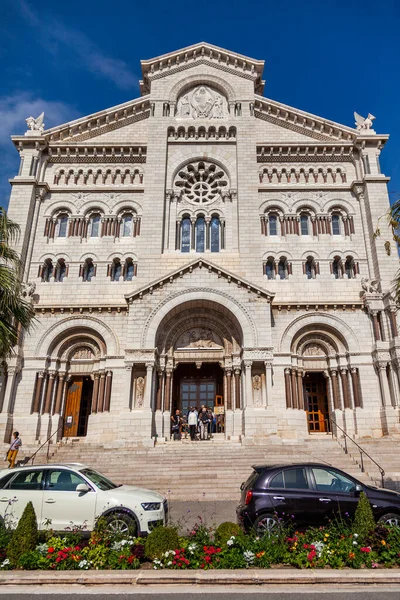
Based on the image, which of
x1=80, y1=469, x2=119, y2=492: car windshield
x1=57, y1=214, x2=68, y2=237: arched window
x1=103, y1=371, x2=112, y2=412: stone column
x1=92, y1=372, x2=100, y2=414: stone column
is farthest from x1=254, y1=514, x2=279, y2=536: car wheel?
x1=57, y1=214, x2=68, y2=237: arched window

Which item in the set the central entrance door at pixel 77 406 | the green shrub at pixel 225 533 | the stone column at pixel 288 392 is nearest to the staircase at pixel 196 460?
the central entrance door at pixel 77 406

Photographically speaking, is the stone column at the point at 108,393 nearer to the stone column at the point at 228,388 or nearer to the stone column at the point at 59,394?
the stone column at the point at 59,394

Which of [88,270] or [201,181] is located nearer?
[88,270]

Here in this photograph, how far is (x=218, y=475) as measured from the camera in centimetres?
1800

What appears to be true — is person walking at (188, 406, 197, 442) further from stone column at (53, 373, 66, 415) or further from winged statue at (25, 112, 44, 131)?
winged statue at (25, 112, 44, 131)

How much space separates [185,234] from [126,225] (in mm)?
4011

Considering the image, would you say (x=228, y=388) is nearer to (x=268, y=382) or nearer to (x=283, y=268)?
(x=268, y=382)

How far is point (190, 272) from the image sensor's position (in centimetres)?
2516

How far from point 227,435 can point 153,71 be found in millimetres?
26370

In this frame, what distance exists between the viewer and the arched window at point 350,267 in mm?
27172

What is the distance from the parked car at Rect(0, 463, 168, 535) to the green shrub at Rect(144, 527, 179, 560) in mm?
1355

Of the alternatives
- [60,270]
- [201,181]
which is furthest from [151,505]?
[201,181]

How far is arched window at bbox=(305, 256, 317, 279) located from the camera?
89.4 feet

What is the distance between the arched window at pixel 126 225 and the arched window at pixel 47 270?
4.96m
